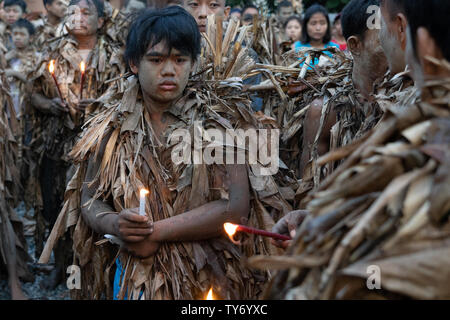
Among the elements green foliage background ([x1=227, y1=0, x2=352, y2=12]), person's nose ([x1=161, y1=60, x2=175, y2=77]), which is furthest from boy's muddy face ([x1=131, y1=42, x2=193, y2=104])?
green foliage background ([x1=227, y1=0, x2=352, y2=12])

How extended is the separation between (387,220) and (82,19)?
4.98 meters

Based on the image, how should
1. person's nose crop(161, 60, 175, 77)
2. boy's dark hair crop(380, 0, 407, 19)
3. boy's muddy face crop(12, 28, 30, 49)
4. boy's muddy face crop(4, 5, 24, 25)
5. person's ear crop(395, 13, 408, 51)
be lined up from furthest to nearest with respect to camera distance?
boy's muddy face crop(4, 5, 24, 25) < boy's muddy face crop(12, 28, 30, 49) < person's nose crop(161, 60, 175, 77) < boy's dark hair crop(380, 0, 407, 19) < person's ear crop(395, 13, 408, 51)

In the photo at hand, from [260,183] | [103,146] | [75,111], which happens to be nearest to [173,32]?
[103,146]

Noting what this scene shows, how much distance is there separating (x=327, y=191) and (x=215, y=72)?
2.12m

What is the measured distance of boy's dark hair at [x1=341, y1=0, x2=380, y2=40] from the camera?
11.0 ft

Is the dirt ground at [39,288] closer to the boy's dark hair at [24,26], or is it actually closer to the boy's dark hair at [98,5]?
the boy's dark hair at [98,5]

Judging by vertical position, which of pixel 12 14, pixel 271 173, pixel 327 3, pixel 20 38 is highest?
pixel 327 3


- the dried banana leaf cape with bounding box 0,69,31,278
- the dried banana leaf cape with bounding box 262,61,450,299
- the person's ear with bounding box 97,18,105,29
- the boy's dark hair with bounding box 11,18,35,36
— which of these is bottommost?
the dried banana leaf cape with bounding box 0,69,31,278

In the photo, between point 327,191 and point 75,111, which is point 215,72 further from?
point 75,111

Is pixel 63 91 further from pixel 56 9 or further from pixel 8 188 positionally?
pixel 56 9

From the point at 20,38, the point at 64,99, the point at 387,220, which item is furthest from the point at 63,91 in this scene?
the point at 387,220

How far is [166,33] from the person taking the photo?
3146 mm

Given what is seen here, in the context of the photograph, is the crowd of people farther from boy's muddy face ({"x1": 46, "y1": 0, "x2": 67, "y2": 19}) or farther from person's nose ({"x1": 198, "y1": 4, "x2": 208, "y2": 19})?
boy's muddy face ({"x1": 46, "y1": 0, "x2": 67, "y2": 19})

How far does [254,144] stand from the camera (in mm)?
3254
